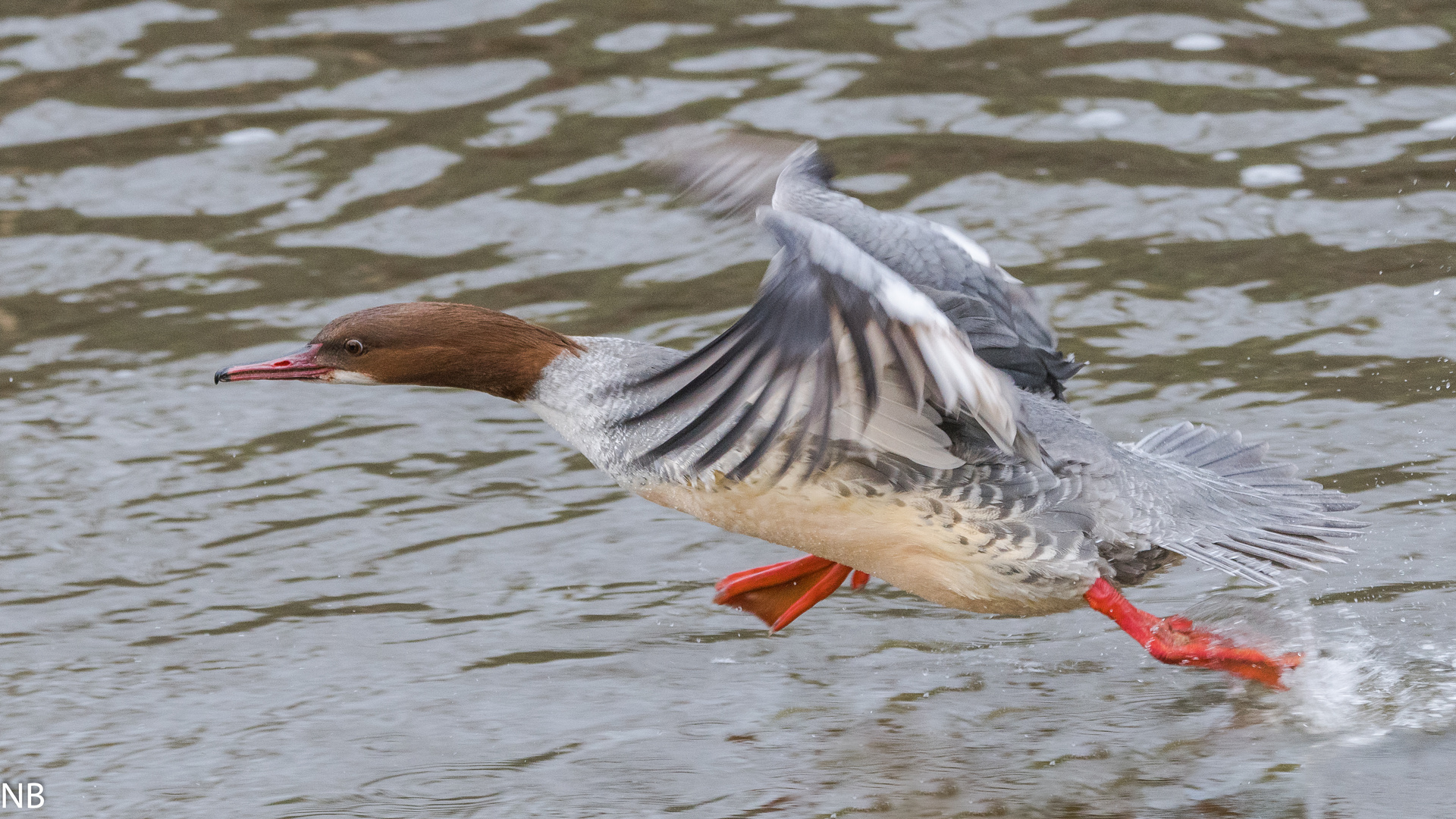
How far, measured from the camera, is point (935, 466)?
3791 mm

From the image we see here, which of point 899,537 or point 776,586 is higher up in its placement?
point 899,537

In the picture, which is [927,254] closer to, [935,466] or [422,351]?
→ [935,466]

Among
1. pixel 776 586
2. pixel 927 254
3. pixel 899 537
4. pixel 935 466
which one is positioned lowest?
pixel 776 586

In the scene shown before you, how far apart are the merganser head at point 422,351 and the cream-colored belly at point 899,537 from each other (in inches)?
18.6

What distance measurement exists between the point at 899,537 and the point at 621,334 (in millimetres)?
2130

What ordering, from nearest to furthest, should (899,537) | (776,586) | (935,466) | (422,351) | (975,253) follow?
1. (935,466)
2. (899,537)
3. (422,351)
4. (975,253)
5. (776,586)

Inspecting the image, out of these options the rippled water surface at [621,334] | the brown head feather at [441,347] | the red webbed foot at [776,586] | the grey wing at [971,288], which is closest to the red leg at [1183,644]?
the rippled water surface at [621,334]

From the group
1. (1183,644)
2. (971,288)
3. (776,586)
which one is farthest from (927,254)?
(1183,644)

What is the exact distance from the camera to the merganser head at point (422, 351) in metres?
4.12

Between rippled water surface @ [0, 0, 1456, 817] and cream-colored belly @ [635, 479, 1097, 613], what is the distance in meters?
0.30

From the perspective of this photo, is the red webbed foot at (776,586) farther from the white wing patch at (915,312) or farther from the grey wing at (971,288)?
the white wing patch at (915,312)

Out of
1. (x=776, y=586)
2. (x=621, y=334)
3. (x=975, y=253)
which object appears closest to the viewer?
(x=975, y=253)

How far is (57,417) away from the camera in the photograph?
18.6 feet

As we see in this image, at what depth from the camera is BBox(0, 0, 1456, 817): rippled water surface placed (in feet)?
12.9
